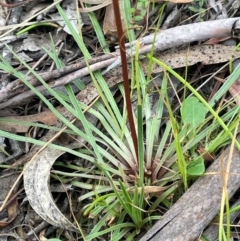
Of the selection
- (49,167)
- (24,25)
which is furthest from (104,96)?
(24,25)

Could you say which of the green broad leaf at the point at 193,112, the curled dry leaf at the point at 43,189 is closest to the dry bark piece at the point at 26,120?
the curled dry leaf at the point at 43,189

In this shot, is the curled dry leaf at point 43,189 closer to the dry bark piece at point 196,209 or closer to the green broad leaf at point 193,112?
the dry bark piece at point 196,209

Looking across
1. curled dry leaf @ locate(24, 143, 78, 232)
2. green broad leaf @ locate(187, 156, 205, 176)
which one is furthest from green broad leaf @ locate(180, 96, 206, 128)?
curled dry leaf @ locate(24, 143, 78, 232)

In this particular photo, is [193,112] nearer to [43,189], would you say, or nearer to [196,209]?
[196,209]

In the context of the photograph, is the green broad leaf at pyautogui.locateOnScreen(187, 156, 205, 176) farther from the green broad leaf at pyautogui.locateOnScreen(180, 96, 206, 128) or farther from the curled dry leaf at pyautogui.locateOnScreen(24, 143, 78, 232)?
the curled dry leaf at pyautogui.locateOnScreen(24, 143, 78, 232)

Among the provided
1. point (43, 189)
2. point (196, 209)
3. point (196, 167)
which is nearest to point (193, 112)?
point (196, 167)

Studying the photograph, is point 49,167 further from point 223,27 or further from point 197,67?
point 223,27
